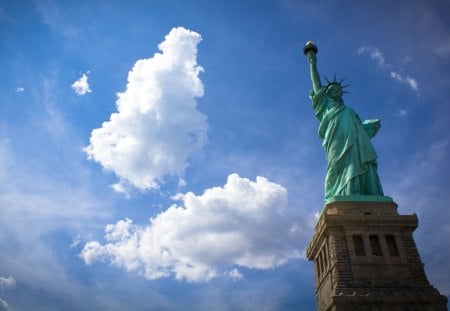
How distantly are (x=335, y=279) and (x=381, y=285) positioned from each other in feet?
7.63

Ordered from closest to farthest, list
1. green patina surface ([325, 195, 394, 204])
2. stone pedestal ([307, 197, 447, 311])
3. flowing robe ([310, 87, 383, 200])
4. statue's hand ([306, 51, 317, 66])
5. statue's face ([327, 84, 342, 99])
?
1. stone pedestal ([307, 197, 447, 311])
2. green patina surface ([325, 195, 394, 204])
3. flowing robe ([310, 87, 383, 200])
4. statue's face ([327, 84, 342, 99])
5. statue's hand ([306, 51, 317, 66])

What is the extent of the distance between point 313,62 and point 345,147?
10.7 meters

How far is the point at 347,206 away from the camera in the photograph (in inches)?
894

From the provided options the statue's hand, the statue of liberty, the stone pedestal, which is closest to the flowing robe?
the statue of liberty

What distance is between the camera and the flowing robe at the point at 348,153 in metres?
24.4

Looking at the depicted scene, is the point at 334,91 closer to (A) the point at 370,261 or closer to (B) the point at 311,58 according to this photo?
(B) the point at 311,58

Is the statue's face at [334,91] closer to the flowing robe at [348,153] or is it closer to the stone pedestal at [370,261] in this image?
the flowing robe at [348,153]

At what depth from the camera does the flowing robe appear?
24422mm

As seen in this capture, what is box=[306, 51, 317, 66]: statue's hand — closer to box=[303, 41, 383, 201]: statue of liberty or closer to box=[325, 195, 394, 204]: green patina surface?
box=[303, 41, 383, 201]: statue of liberty

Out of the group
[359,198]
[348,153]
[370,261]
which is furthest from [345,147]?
[370,261]

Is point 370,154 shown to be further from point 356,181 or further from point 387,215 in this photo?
point 387,215

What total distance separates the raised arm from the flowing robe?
3.47m

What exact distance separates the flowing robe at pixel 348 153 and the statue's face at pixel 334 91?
1.27 metres

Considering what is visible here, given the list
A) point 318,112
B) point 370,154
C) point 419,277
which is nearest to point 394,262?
point 419,277
